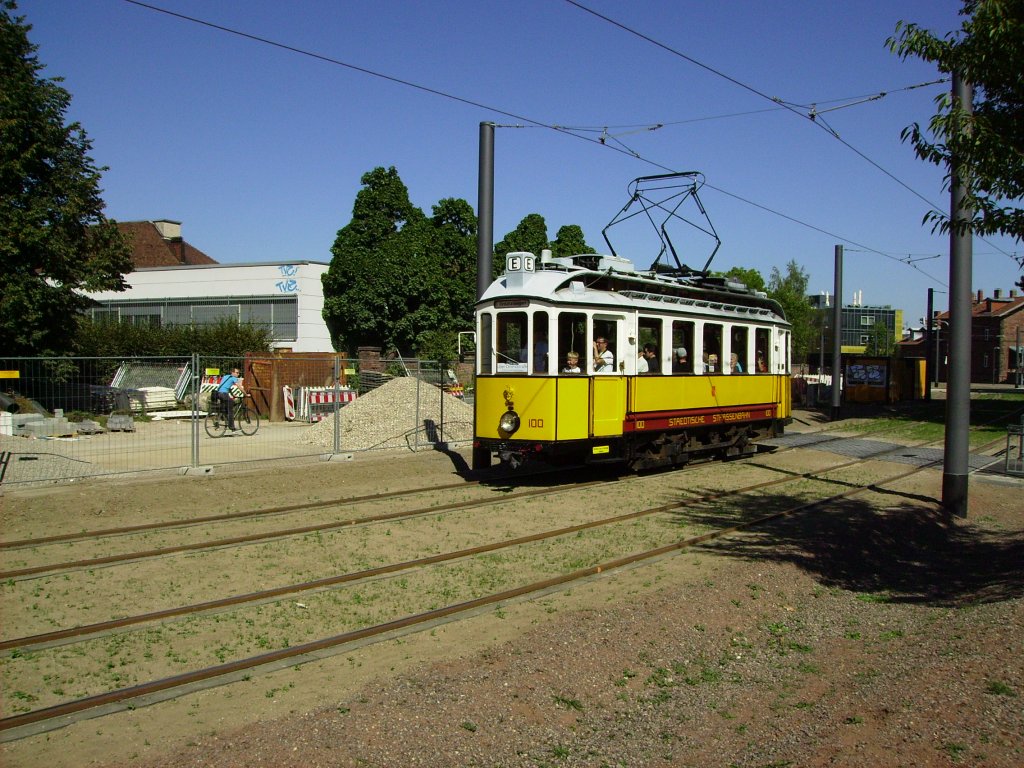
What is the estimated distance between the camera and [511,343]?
1334 cm

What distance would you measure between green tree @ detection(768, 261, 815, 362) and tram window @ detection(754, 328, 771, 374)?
3989cm

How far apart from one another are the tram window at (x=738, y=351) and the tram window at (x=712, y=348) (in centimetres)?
47

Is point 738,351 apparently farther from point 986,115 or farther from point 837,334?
point 837,334

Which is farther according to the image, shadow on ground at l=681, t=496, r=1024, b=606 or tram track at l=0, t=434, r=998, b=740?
shadow on ground at l=681, t=496, r=1024, b=606

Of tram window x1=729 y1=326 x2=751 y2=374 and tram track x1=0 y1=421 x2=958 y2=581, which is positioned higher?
tram window x1=729 y1=326 x2=751 y2=374

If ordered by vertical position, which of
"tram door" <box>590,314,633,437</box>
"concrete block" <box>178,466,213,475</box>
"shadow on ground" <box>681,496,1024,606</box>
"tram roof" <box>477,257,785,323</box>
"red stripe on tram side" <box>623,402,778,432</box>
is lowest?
"shadow on ground" <box>681,496,1024,606</box>

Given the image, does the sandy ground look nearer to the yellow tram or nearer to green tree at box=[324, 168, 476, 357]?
the yellow tram

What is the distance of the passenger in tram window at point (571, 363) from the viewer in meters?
13.0

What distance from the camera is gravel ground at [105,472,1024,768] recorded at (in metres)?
4.61

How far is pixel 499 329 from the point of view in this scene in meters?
13.4

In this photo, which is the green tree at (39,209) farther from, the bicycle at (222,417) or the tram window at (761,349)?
the tram window at (761,349)

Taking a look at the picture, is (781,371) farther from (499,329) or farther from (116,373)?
(116,373)

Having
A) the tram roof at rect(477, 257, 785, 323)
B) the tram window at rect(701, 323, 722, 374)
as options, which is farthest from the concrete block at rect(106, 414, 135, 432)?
the tram window at rect(701, 323, 722, 374)

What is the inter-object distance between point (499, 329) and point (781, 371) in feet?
27.8
